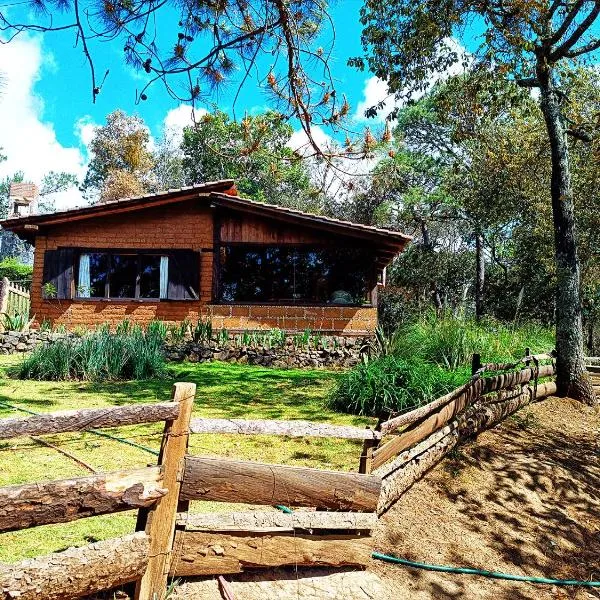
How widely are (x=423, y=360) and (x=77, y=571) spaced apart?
23.1ft

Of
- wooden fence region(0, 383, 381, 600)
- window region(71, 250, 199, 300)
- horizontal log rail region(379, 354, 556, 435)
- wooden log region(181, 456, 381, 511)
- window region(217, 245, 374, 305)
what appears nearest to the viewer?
wooden fence region(0, 383, 381, 600)

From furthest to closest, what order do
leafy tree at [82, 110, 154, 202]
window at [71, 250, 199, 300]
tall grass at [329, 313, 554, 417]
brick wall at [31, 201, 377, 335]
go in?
leafy tree at [82, 110, 154, 202] → window at [71, 250, 199, 300] → brick wall at [31, 201, 377, 335] → tall grass at [329, 313, 554, 417]

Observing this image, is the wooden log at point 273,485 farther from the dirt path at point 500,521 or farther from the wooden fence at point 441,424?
the dirt path at point 500,521

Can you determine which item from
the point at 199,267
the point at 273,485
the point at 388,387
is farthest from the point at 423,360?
the point at 199,267

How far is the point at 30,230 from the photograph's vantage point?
14.7m

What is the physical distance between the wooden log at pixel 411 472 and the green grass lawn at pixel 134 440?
518 millimetres

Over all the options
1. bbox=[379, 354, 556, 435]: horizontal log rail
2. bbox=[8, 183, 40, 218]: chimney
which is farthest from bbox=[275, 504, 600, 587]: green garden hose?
bbox=[8, 183, 40, 218]: chimney

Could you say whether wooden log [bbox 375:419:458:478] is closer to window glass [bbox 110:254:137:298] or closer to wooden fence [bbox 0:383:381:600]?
wooden fence [bbox 0:383:381:600]

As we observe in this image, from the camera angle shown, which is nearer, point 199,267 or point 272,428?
point 272,428

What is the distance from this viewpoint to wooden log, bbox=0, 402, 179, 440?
2.20 meters

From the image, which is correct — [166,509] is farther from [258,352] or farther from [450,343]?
[258,352]

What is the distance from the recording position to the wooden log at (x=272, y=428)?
286 centimetres

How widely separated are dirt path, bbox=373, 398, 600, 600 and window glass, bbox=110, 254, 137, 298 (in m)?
11.3

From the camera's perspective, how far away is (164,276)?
14.8m
